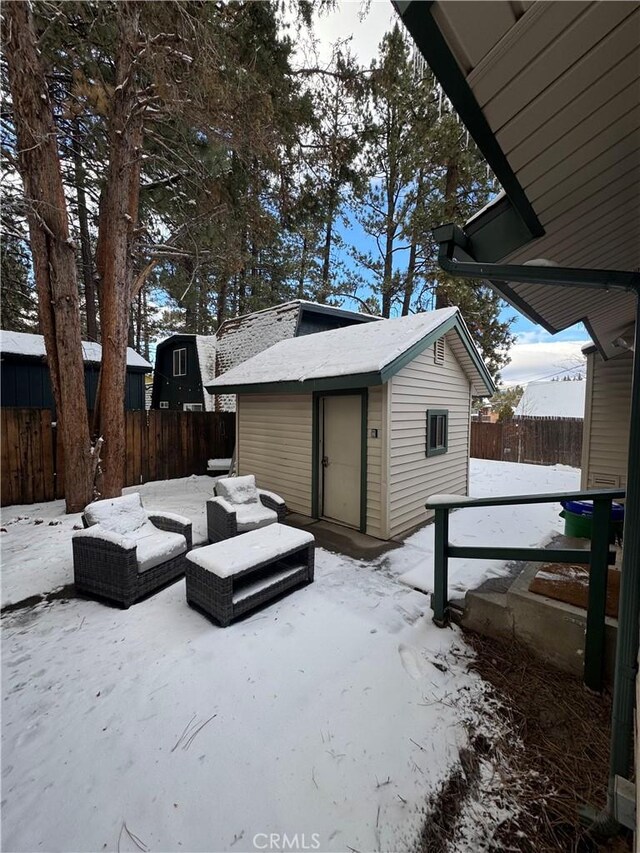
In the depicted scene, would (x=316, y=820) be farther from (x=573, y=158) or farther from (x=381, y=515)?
(x=381, y=515)

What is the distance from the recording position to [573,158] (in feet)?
5.09

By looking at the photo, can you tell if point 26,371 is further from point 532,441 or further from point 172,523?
point 532,441

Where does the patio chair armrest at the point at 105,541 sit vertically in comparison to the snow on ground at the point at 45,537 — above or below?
above

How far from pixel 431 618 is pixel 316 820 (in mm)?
1868

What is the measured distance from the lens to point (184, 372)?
573 inches

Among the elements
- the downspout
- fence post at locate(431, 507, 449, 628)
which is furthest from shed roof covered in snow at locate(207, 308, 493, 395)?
the downspout

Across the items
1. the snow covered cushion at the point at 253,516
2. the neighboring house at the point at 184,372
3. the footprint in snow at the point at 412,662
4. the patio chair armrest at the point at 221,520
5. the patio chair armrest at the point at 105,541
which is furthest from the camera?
the neighboring house at the point at 184,372

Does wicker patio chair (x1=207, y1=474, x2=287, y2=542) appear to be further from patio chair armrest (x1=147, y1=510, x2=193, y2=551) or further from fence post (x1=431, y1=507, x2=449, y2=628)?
fence post (x1=431, y1=507, x2=449, y2=628)

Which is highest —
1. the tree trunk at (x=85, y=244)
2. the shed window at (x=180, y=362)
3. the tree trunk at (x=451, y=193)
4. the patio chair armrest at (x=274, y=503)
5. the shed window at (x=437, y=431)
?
the tree trunk at (x=451, y=193)

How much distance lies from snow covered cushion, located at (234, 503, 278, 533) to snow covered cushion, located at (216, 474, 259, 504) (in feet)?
0.33

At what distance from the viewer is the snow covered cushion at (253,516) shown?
4626 millimetres

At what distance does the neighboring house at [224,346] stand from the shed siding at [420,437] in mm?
5239

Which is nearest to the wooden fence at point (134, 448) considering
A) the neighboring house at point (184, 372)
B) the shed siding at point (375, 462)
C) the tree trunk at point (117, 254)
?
the tree trunk at point (117, 254)

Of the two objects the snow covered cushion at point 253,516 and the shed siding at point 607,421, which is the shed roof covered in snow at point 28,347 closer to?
the snow covered cushion at point 253,516
